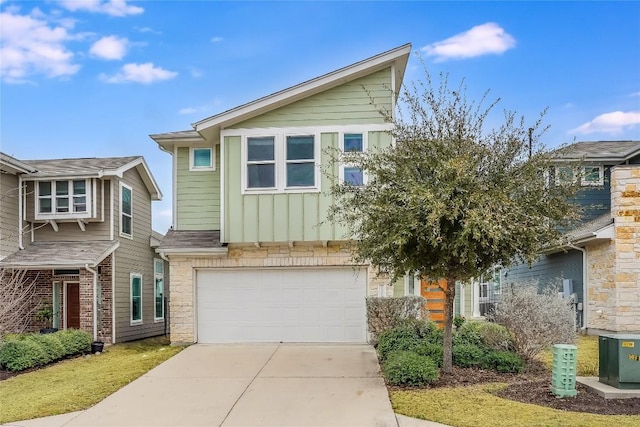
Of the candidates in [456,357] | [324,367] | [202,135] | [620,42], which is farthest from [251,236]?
[620,42]

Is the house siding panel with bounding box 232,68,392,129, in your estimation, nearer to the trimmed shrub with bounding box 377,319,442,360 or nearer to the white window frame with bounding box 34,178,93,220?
the trimmed shrub with bounding box 377,319,442,360

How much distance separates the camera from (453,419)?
22.9ft

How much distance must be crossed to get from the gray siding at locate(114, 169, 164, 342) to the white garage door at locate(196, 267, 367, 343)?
406 centimetres

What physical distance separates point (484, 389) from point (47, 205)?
13420 mm

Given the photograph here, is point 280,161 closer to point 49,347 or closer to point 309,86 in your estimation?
point 309,86

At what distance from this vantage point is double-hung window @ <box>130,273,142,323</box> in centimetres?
1780

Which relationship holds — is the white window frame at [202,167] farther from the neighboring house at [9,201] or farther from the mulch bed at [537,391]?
the mulch bed at [537,391]

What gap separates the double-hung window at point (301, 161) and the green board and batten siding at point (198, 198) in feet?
8.37

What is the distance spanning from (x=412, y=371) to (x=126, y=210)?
12.0 meters

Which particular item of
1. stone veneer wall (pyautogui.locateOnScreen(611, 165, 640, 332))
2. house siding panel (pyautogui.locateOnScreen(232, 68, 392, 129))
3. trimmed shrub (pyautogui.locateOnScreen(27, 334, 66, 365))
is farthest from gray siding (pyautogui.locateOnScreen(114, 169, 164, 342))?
stone veneer wall (pyautogui.locateOnScreen(611, 165, 640, 332))

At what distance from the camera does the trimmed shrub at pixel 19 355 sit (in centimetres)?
1187

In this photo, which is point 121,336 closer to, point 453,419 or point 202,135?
point 202,135

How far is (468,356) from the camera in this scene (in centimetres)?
1002

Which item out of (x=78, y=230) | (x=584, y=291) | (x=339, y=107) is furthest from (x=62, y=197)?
(x=584, y=291)
